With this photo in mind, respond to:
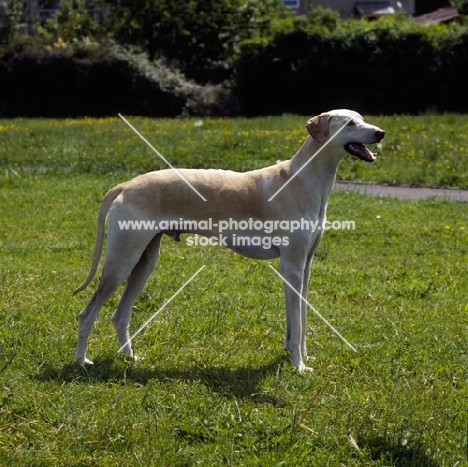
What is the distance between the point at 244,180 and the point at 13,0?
111 ft

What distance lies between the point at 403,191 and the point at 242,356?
7968mm

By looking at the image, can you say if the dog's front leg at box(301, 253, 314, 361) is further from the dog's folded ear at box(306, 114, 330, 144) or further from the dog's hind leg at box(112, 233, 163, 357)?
the dog's hind leg at box(112, 233, 163, 357)

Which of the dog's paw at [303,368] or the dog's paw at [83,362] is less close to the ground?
the dog's paw at [303,368]

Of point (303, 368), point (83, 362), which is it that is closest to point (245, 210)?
point (303, 368)

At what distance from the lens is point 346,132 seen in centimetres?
572

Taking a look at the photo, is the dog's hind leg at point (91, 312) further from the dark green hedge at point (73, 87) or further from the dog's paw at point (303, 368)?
the dark green hedge at point (73, 87)

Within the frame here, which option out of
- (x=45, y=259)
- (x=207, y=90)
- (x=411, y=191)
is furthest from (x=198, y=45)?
(x=45, y=259)

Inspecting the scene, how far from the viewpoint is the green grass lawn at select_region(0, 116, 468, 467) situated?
444 cm

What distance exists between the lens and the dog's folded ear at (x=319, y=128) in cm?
578

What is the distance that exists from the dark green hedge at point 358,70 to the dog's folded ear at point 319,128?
860 inches

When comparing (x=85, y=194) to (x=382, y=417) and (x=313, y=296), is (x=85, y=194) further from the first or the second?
(x=382, y=417)

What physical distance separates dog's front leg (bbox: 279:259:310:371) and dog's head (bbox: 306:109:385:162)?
2.84ft

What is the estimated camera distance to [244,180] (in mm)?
6016

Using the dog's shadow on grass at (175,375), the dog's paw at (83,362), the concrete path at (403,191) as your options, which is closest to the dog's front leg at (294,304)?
the dog's shadow on grass at (175,375)
